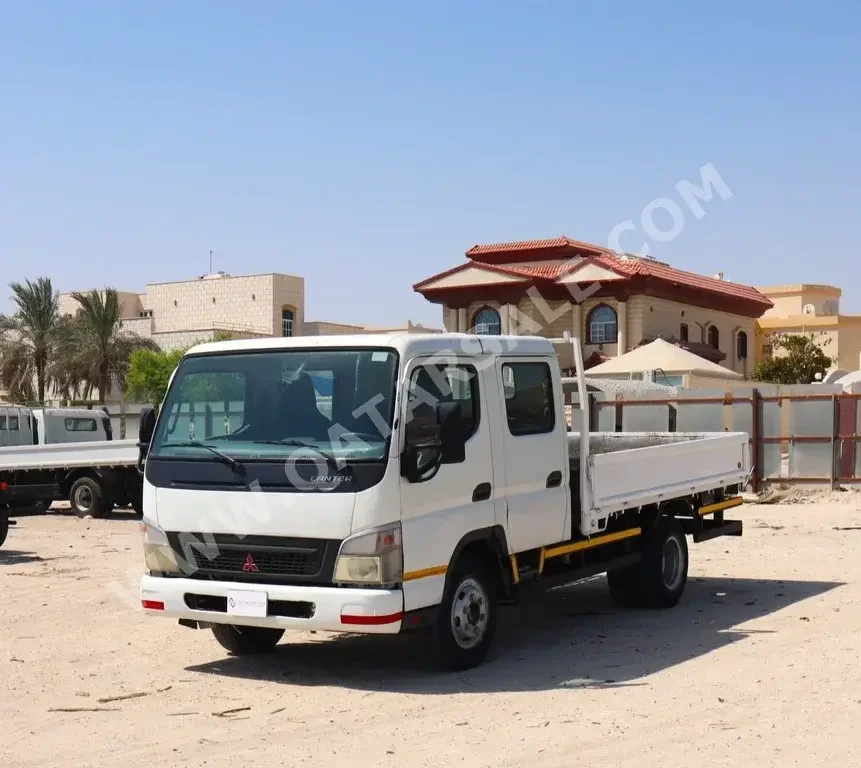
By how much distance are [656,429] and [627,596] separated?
51.2 feet

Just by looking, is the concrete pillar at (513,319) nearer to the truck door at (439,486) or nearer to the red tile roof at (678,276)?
the red tile roof at (678,276)

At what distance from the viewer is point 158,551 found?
8359mm

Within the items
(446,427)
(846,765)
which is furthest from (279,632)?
(846,765)

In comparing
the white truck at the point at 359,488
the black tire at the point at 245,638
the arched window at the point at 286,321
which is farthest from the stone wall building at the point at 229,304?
the white truck at the point at 359,488

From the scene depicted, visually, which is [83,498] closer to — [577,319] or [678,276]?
[577,319]

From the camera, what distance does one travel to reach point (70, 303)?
86312mm

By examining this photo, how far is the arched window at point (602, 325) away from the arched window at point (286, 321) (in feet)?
86.1

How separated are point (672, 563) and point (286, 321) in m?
71.8

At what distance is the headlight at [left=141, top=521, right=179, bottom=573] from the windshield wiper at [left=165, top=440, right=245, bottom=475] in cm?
59

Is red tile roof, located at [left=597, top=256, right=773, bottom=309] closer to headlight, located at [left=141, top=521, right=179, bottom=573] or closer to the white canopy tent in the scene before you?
the white canopy tent

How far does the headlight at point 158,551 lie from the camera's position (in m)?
8.30

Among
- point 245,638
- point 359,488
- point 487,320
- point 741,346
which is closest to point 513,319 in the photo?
point 487,320

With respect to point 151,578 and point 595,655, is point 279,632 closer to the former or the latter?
point 151,578

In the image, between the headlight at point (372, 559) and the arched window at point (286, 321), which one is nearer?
the headlight at point (372, 559)
